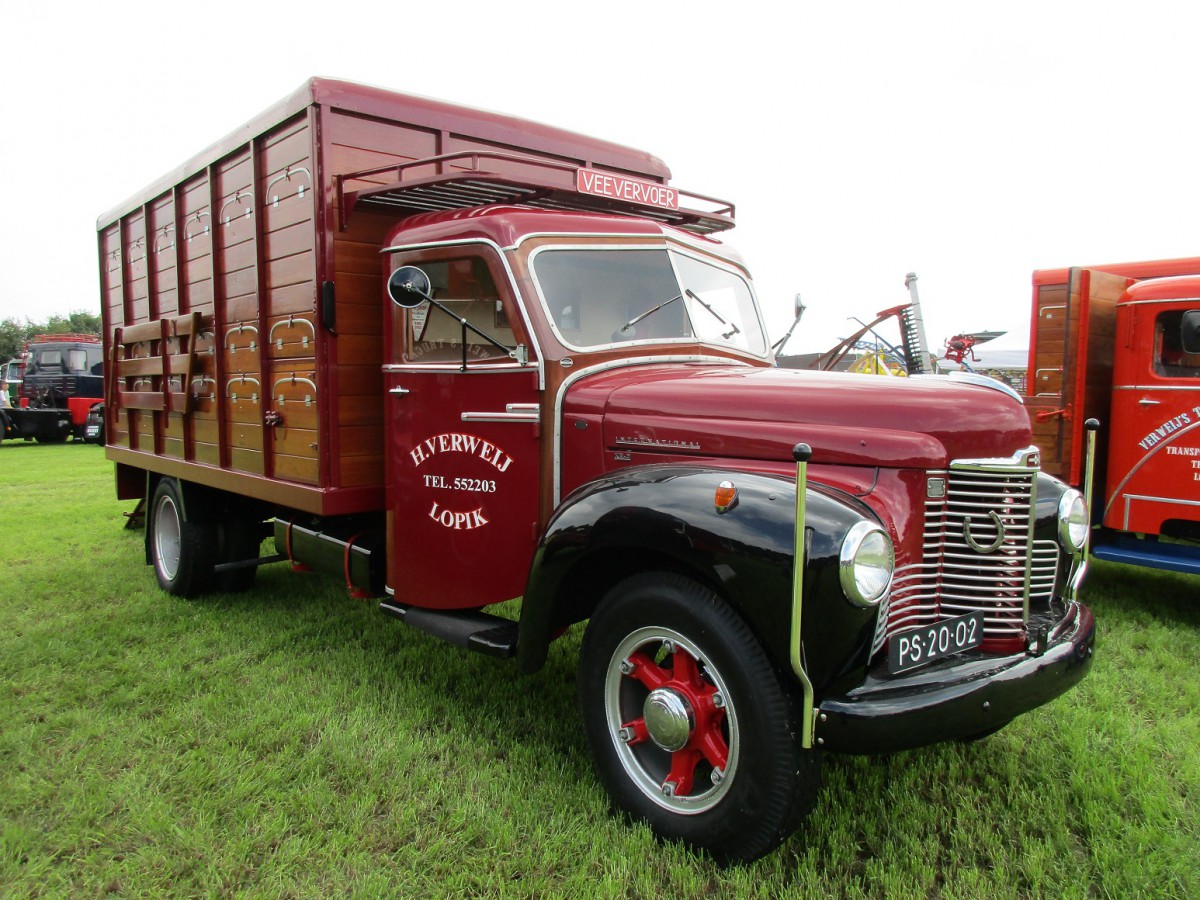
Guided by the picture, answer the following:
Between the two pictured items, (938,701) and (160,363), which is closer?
(938,701)

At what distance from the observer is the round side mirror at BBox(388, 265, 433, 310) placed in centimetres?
333

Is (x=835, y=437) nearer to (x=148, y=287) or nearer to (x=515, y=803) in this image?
(x=515, y=803)

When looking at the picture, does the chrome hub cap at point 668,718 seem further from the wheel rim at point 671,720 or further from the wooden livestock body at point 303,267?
the wooden livestock body at point 303,267

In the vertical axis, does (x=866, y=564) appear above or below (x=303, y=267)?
below

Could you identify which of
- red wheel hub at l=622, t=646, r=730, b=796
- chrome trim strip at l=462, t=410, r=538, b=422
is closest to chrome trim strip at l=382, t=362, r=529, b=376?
chrome trim strip at l=462, t=410, r=538, b=422

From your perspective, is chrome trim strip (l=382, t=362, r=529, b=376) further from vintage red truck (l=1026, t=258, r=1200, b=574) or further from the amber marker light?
vintage red truck (l=1026, t=258, r=1200, b=574)

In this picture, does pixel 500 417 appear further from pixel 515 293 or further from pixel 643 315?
pixel 643 315

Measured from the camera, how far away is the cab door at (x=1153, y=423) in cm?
556

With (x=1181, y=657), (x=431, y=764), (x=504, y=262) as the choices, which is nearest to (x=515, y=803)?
(x=431, y=764)

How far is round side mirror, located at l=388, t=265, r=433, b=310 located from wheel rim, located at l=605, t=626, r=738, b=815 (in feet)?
5.23

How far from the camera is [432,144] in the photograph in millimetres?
4500

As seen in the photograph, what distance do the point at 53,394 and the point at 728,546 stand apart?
2265 centimetres

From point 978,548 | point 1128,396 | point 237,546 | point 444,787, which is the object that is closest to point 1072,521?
point 978,548

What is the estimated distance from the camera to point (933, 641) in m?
2.55
